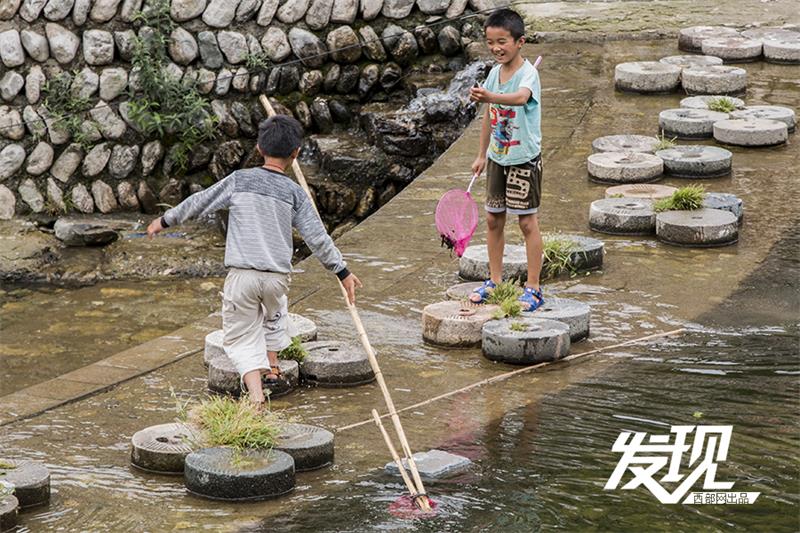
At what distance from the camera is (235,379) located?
6.37 metres

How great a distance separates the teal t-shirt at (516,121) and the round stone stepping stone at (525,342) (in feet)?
3.07

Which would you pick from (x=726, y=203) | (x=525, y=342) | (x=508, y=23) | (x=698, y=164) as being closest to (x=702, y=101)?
(x=698, y=164)

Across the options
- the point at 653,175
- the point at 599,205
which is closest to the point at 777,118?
the point at 653,175

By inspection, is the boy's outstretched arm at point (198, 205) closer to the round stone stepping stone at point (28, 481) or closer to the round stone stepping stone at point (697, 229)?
the round stone stepping stone at point (28, 481)

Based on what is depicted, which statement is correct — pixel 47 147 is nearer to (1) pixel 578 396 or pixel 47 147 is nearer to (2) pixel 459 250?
(2) pixel 459 250

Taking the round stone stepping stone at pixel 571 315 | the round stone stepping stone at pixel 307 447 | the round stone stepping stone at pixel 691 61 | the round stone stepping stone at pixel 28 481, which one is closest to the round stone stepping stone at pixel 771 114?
the round stone stepping stone at pixel 691 61

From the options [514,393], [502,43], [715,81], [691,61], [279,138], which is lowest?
[514,393]

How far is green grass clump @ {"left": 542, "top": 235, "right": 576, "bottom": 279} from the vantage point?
26.4ft

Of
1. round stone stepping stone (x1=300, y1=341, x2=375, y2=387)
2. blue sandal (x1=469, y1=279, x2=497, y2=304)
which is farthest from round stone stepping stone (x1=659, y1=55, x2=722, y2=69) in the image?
round stone stepping stone (x1=300, y1=341, x2=375, y2=387)

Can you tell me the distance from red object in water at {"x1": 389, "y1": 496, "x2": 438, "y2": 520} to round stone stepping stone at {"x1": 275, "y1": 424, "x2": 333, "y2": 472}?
48 centimetres

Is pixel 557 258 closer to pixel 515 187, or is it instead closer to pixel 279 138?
pixel 515 187

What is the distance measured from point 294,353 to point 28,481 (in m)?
1.85

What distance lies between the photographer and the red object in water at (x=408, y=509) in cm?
489

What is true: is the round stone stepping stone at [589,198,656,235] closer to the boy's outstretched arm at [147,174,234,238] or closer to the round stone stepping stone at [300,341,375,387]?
the round stone stepping stone at [300,341,375,387]
